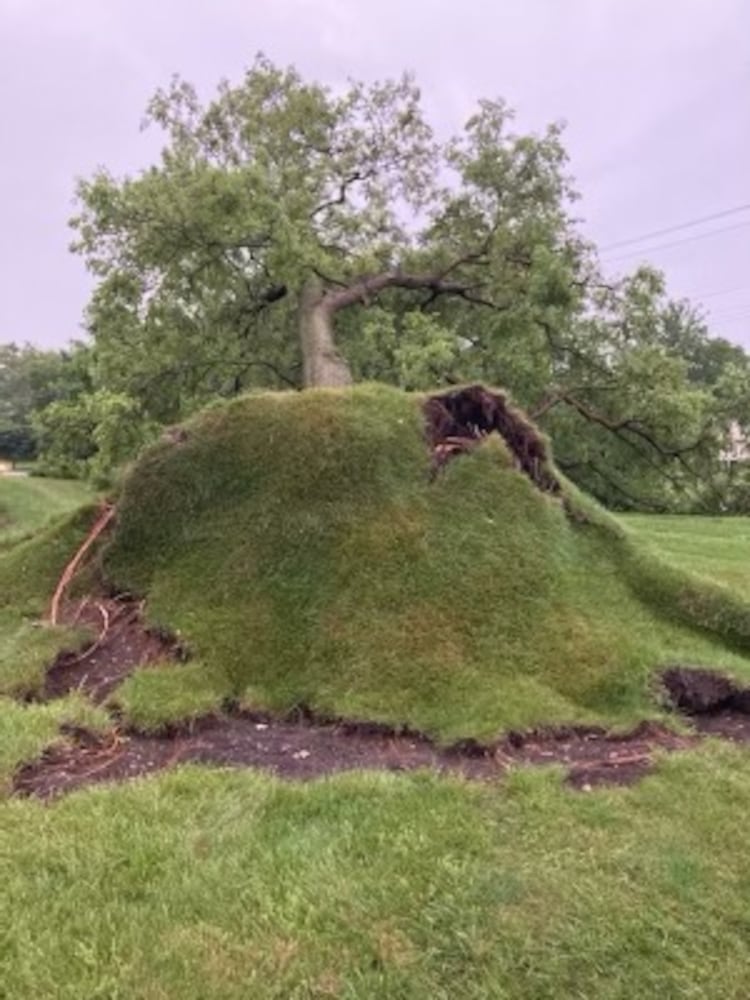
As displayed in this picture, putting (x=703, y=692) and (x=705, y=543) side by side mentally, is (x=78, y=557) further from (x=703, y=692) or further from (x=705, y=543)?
(x=705, y=543)

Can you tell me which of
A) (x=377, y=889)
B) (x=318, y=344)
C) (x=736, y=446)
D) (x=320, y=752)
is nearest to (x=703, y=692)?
(x=320, y=752)

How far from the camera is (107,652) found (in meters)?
4.74

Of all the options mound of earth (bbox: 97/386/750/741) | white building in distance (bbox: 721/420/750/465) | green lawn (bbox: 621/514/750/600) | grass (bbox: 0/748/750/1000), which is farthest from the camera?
white building in distance (bbox: 721/420/750/465)

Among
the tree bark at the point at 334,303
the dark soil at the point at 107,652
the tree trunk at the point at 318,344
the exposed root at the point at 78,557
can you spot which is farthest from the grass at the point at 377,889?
the tree bark at the point at 334,303

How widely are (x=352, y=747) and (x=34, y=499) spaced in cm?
1878

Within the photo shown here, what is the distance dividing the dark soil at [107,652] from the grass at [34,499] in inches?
389

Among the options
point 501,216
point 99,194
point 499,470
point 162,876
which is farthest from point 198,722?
point 501,216

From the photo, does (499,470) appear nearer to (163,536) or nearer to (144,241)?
(163,536)

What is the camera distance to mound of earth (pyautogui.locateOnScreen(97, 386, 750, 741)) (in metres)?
4.24

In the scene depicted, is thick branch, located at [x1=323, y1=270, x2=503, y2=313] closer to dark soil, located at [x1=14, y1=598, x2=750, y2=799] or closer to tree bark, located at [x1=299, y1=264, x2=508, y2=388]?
tree bark, located at [x1=299, y1=264, x2=508, y2=388]

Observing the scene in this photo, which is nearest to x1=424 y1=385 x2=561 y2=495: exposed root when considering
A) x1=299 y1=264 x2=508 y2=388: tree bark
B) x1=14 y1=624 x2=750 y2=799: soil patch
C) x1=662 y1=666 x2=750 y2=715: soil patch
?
x1=662 y1=666 x2=750 y2=715: soil patch

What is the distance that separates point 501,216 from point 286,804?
13.4m

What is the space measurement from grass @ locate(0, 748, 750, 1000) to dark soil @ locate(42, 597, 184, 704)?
114cm

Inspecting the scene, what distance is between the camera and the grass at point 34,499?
1736 centimetres
